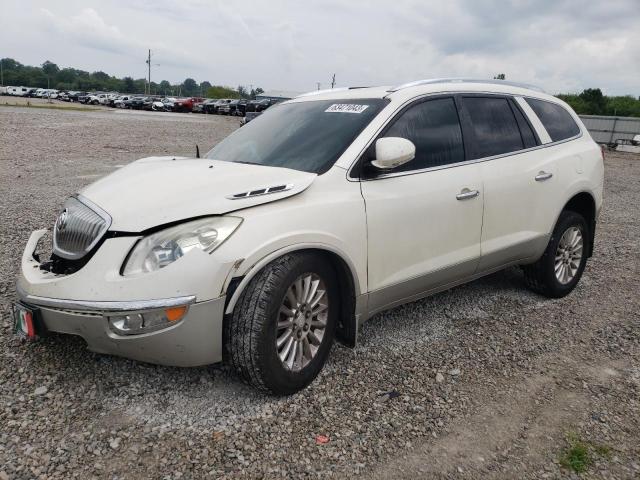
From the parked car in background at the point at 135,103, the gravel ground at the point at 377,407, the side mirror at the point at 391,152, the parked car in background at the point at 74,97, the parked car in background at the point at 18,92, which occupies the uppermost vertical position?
the parked car in background at the point at 18,92

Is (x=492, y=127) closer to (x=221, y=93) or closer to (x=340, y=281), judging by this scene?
(x=340, y=281)

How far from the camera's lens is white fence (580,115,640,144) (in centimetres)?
2455

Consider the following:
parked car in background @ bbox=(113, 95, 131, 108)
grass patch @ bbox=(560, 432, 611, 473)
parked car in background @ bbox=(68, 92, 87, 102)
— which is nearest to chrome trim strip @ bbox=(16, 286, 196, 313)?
grass patch @ bbox=(560, 432, 611, 473)

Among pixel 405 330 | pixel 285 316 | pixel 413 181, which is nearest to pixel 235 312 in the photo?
pixel 285 316

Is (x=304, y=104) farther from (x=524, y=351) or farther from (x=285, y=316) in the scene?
(x=524, y=351)

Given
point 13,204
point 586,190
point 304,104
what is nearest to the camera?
point 304,104

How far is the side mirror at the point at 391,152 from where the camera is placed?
3.05m

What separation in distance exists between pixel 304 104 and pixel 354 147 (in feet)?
3.17

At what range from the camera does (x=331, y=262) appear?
9.99 ft

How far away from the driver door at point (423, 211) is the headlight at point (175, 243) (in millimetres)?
944

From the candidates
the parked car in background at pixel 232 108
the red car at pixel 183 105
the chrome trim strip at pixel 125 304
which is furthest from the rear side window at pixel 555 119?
the red car at pixel 183 105

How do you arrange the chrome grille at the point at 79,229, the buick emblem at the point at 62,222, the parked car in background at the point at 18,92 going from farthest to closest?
the parked car in background at the point at 18,92, the buick emblem at the point at 62,222, the chrome grille at the point at 79,229

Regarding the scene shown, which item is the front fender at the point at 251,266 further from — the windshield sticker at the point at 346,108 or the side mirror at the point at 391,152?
the windshield sticker at the point at 346,108

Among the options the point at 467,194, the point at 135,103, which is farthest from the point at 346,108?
the point at 135,103
